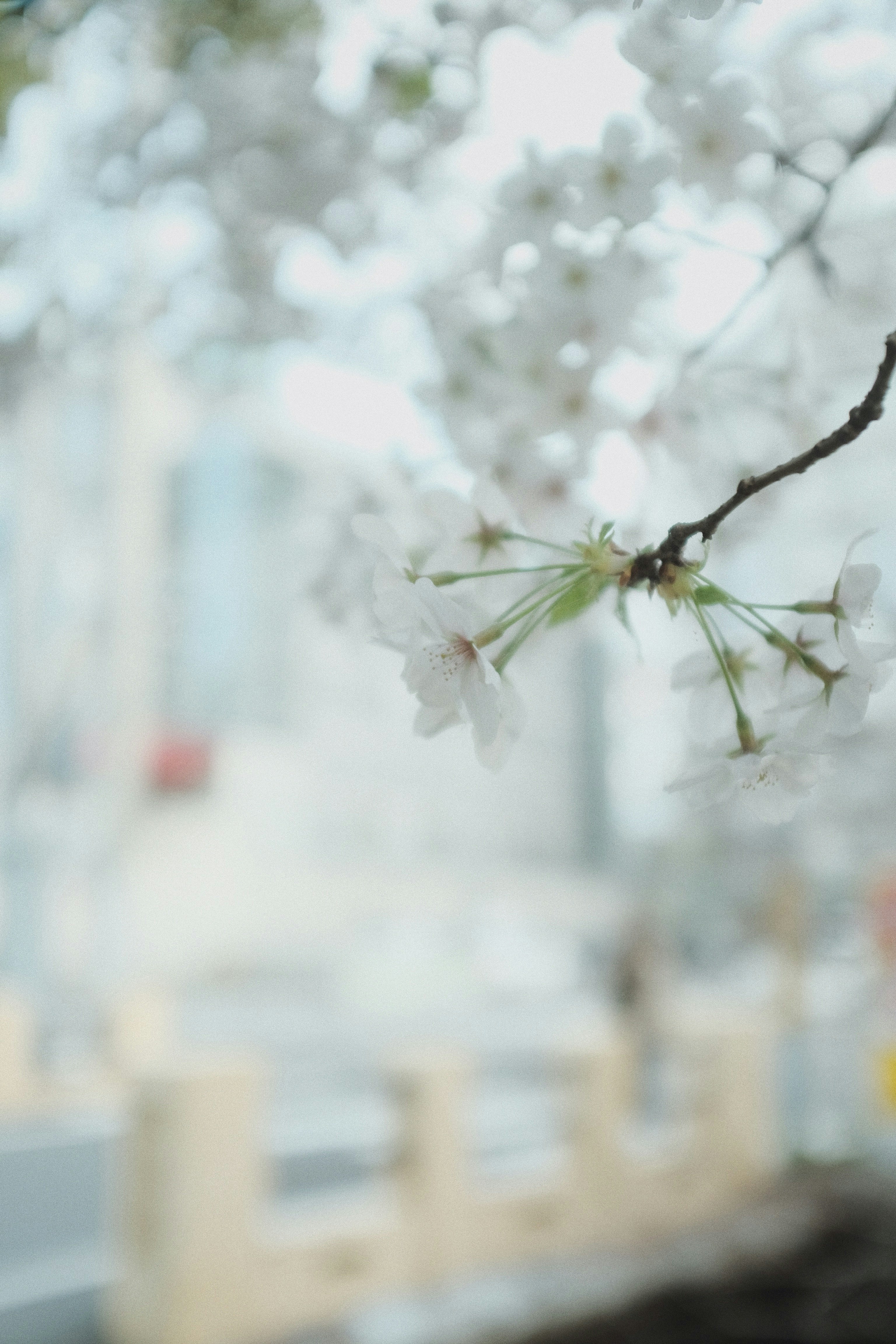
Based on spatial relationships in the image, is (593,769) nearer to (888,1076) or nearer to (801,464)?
(888,1076)

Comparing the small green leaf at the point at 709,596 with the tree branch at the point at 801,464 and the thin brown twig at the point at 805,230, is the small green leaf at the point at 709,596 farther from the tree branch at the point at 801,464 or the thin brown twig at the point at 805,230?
the thin brown twig at the point at 805,230

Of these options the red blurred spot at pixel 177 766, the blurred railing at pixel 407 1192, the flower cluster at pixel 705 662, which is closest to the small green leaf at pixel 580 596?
the flower cluster at pixel 705 662

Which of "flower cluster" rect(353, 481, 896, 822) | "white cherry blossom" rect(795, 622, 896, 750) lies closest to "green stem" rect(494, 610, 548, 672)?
"flower cluster" rect(353, 481, 896, 822)

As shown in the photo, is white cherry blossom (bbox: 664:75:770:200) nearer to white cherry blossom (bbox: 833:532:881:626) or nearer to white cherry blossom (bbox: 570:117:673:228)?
white cherry blossom (bbox: 570:117:673:228)

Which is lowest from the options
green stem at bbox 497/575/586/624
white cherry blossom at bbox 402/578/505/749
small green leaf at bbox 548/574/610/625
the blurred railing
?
the blurred railing

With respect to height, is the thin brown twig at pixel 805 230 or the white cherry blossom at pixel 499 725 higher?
the thin brown twig at pixel 805 230

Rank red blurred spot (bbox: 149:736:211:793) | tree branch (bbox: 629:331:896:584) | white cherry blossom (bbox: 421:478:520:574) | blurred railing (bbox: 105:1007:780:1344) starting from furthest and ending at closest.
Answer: red blurred spot (bbox: 149:736:211:793), blurred railing (bbox: 105:1007:780:1344), white cherry blossom (bbox: 421:478:520:574), tree branch (bbox: 629:331:896:584)
